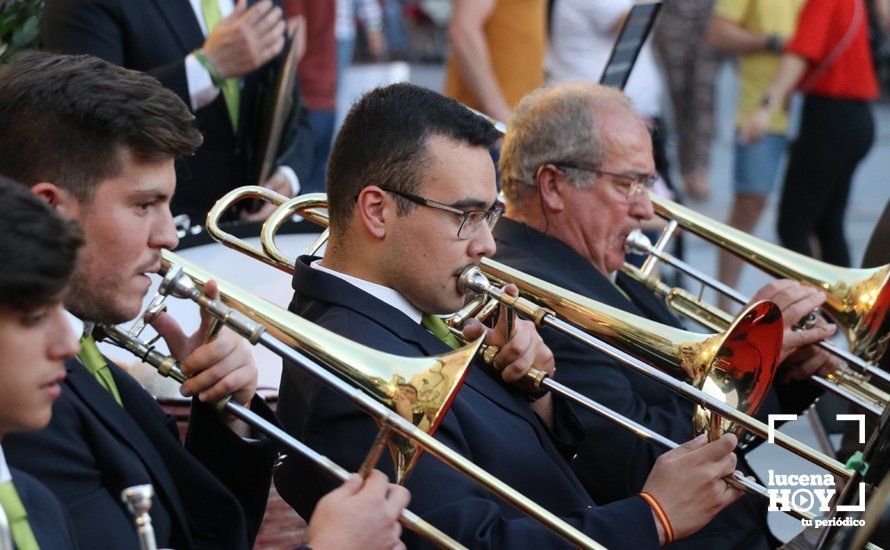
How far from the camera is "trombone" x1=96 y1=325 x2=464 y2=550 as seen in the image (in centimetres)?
181

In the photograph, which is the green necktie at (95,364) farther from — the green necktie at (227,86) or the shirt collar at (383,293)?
the green necktie at (227,86)

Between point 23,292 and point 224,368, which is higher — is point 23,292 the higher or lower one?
the higher one

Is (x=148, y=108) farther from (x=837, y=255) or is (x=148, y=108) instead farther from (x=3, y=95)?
(x=837, y=255)

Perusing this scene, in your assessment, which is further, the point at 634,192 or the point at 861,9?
the point at 861,9

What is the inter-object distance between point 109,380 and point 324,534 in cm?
55

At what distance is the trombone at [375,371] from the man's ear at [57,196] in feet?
0.70

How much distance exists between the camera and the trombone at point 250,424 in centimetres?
181

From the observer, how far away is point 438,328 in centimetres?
284

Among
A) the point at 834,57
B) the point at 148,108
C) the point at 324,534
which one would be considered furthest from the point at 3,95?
the point at 834,57

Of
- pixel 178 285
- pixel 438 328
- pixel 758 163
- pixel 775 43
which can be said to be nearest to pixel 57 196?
pixel 178 285

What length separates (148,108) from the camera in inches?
90.4

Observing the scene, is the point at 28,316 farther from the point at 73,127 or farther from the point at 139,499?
the point at 73,127

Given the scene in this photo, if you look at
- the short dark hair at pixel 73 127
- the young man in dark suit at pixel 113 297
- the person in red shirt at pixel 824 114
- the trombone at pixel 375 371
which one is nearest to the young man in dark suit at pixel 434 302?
the trombone at pixel 375 371

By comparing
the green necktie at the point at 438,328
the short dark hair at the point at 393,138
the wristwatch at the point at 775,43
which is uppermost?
the wristwatch at the point at 775,43
